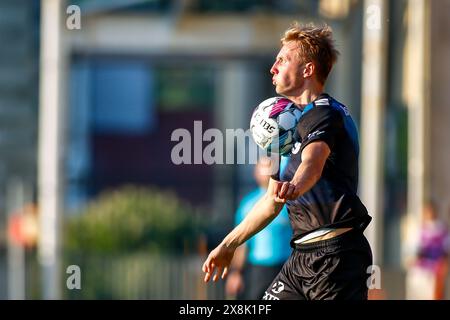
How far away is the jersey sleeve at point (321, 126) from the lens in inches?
267

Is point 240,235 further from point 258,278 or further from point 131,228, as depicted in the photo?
point 131,228

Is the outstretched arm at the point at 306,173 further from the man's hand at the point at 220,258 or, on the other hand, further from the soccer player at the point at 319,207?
the man's hand at the point at 220,258

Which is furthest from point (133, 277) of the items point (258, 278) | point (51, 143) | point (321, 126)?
point (321, 126)

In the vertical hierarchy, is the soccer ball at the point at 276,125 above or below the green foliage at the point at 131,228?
above

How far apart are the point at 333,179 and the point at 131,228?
1598cm

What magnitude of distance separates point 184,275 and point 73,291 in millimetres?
1782

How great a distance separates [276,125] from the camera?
23.1 ft

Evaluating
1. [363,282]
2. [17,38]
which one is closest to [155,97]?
[17,38]

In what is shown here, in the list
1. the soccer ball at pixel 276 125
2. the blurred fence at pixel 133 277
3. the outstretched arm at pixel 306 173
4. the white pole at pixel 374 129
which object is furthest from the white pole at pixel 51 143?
the outstretched arm at pixel 306 173

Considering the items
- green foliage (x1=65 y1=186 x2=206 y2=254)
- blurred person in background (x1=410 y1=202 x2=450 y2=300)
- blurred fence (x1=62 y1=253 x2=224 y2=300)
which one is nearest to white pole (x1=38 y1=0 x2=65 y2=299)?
blurred fence (x1=62 y1=253 x2=224 y2=300)

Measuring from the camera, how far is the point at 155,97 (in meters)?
48.2

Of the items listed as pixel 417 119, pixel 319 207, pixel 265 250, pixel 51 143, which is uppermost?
pixel 417 119

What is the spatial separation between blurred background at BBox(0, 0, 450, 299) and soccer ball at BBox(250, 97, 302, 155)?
4351 millimetres

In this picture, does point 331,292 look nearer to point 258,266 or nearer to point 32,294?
point 258,266
